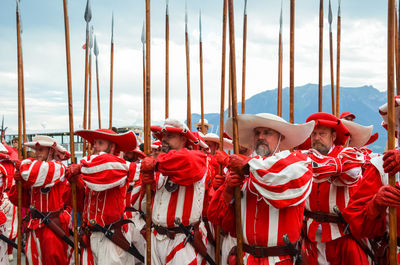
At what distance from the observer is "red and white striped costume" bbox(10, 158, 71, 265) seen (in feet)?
13.7

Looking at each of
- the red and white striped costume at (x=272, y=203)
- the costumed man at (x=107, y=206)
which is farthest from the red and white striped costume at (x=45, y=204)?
the red and white striped costume at (x=272, y=203)

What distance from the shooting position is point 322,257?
352 cm

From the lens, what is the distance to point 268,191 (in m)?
2.38

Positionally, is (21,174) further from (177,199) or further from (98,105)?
(98,105)

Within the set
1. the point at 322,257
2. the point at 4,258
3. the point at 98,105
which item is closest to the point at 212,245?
the point at 322,257

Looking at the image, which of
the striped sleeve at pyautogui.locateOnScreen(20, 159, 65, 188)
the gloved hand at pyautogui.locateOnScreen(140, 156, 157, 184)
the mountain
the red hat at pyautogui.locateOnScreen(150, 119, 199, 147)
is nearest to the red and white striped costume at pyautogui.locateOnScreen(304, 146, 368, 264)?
the red hat at pyautogui.locateOnScreen(150, 119, 199, 147)

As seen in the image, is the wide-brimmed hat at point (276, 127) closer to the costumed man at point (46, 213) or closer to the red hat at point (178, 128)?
the red hat at point (178, 128)

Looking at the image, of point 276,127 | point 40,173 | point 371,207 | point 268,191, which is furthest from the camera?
point 40,173

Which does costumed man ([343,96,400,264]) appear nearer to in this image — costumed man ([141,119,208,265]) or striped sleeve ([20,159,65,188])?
costumed man ([141,119,208,265])

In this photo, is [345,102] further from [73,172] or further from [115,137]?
[73,172]

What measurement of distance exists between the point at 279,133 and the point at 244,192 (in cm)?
57

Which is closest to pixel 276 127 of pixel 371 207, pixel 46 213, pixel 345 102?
pixel 371 207

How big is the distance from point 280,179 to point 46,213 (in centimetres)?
331

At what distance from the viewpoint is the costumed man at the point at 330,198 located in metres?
3.16
